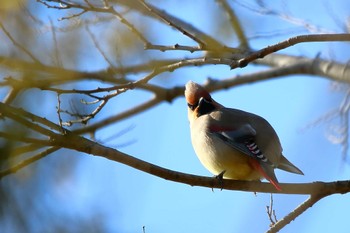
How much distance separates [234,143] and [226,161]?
150mm

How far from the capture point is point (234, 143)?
4672 millimetres

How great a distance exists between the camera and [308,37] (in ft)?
11.2

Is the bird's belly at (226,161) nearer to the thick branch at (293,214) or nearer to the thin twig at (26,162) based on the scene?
the thick branch at (293,214)

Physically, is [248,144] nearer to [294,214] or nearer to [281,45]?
[294,214]

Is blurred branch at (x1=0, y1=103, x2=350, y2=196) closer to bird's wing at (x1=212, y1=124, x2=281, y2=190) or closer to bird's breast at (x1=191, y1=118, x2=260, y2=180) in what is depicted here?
bird's wing at (x1=212, y1=124, x2=281, y2=190)

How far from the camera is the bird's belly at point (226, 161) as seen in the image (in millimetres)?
4547

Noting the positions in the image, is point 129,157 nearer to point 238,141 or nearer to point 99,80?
point 99,80

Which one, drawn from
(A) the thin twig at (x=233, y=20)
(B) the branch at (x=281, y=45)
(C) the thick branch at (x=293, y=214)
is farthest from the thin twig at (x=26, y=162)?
A: (A) the thin twig at (x=233, y=20)

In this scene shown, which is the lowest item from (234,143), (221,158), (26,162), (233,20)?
(26,162)

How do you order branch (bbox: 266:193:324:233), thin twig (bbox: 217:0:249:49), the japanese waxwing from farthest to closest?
the japanese waxwing, thin twig (bbox: 217:0:249:49), branch (bbox: 266:193:324:233)

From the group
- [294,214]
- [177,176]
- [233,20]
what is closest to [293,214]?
[294,214]

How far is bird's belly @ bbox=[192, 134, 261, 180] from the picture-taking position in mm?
4547

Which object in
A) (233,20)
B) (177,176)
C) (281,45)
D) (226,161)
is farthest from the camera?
(226,161)

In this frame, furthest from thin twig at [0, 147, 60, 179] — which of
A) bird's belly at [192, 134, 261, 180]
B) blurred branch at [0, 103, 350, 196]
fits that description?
bird's belly at [192, 134, 261, 180]
